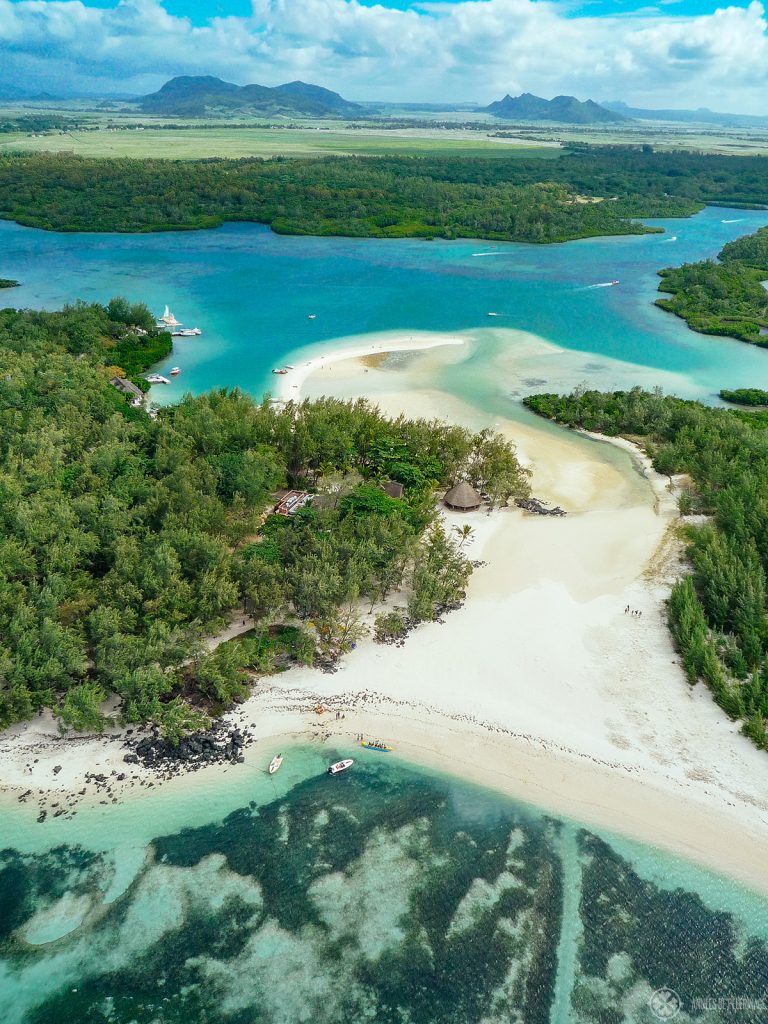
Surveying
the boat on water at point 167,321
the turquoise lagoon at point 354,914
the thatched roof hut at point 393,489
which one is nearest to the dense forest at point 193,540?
the thatched roof hut at point 393,489

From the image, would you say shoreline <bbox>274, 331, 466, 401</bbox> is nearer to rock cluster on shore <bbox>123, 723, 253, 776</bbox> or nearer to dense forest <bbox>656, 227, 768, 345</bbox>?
dense forest <bbox>656, 227, 768, 345</bbox>

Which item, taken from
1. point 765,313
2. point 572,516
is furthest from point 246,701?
point 765,313

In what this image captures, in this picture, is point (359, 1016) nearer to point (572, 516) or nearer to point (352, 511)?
point (352, 511)

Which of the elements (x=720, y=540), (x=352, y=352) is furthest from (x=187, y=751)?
(x=352, y=352)

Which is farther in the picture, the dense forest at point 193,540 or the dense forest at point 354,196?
the dense forest at point 354,196

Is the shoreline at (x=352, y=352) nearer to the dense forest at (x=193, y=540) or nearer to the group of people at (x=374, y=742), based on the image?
the dense forest at (x=193, y=540)

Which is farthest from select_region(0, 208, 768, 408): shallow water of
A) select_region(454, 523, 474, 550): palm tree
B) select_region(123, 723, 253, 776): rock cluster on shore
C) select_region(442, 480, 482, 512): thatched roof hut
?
select_region(123, 723, 253, 776): rock cluster on shore
